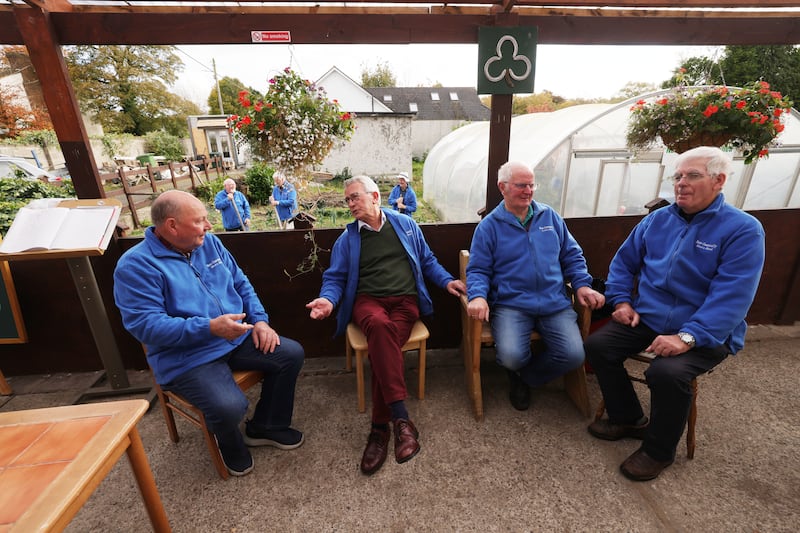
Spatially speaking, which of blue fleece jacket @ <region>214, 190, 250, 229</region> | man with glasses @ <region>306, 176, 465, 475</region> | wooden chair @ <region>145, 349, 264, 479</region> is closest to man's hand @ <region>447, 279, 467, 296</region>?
man with glasses @ <region>306, 176, 465, 475</region>

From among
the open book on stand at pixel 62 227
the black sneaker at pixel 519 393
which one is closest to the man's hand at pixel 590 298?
the black sneaker at pixel 519 393

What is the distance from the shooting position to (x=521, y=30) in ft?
7.87

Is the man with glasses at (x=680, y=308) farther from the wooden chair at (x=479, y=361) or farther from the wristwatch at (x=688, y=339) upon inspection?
the wooden chair at (x=479, y=361)

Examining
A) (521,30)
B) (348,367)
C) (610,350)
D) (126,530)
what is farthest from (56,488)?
(521,30)

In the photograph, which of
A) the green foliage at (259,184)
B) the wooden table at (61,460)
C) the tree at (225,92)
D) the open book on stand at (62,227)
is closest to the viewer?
the wooden table at (61,460)

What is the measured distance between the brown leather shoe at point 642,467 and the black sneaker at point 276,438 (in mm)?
1726

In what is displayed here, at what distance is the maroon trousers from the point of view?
2004 mm

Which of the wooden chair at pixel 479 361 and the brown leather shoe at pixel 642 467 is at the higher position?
the wooden chair at pixel 479 361

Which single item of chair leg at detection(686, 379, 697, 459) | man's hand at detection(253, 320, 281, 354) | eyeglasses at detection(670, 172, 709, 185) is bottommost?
chair leg at detection(686, 379, 697, 459)

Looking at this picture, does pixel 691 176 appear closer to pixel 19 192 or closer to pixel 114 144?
pixel 19 192

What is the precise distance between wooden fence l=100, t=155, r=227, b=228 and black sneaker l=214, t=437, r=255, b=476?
4539 mm

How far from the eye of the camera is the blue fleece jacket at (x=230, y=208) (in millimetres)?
5047

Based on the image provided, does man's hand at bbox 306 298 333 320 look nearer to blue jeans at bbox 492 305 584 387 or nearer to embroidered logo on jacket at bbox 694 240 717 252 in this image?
blue jeans at bbox 492 305 584 387

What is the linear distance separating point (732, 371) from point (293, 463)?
302 centimetres
